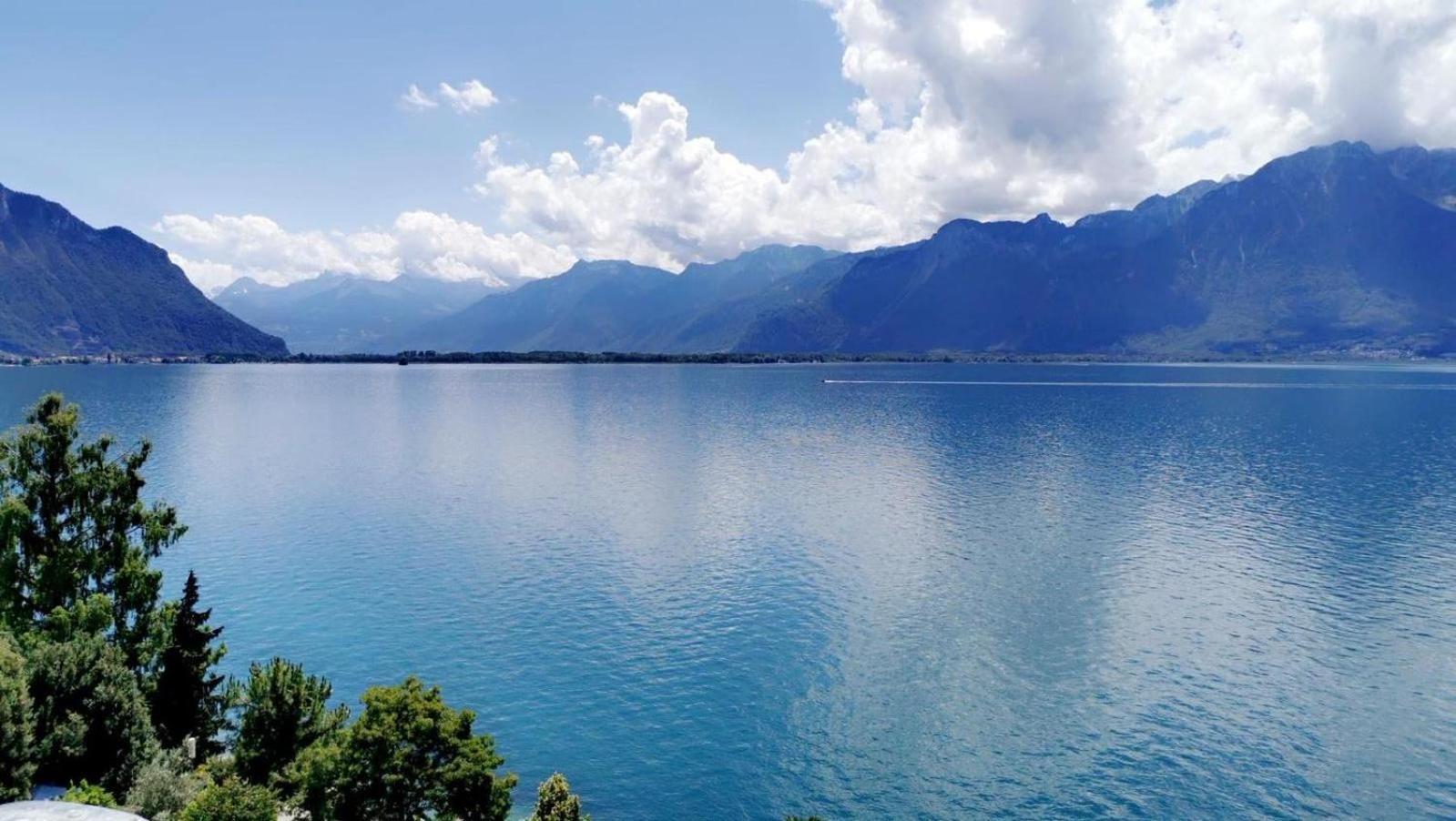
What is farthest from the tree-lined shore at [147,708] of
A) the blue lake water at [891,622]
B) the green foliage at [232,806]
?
the blue lake water at [891,622]

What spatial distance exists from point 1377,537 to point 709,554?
242ft

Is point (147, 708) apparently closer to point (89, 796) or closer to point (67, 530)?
point (89, 796)

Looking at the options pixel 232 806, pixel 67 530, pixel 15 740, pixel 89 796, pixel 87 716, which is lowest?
pixel 89 796

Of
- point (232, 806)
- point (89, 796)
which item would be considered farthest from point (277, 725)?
point (232, 806)

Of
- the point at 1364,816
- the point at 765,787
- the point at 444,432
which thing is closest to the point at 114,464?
the point at 765,787

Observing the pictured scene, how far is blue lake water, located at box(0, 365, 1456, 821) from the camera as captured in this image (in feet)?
139

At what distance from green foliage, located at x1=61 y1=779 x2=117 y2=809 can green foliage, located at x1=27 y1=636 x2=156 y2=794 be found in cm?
314

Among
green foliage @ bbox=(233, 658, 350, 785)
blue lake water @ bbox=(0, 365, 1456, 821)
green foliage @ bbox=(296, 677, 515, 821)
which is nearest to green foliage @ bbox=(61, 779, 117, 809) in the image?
green foliage @ bbox=(233, 658, 350, 785)

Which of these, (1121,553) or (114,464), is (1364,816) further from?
(114,464)

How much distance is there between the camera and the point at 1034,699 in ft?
163

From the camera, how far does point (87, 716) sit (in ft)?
118

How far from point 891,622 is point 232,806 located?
4656 cm

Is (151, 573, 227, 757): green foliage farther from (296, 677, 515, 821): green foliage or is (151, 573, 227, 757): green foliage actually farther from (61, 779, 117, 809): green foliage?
(296, 677, 515, 821): green foliage

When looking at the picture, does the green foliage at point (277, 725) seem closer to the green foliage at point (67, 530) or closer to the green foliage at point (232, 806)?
the green foliage at point (232, 806)
